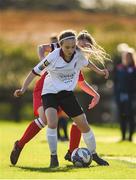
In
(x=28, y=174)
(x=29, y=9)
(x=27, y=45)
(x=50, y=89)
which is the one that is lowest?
(x=28, y=174)

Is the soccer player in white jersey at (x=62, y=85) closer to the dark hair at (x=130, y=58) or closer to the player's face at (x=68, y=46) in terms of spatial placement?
the player's face at (x=68, y=46)

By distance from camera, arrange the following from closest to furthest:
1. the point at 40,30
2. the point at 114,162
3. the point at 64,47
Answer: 1. the point at 64,47
2. the point at 114,162
3. the point at 40,30

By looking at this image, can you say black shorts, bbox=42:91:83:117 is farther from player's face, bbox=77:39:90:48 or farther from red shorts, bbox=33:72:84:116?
player's face, bbox=77:39:90:48

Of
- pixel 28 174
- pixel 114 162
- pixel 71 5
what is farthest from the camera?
pixel 71 5

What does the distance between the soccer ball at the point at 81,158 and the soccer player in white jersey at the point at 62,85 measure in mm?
169

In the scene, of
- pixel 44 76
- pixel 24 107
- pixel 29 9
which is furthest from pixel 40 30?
pixel 44 76

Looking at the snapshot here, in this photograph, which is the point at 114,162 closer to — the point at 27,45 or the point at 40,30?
the point at 27,45

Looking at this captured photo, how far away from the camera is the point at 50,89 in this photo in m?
10.4

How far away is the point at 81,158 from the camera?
10227mm

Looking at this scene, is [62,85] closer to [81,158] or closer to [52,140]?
[52,140]

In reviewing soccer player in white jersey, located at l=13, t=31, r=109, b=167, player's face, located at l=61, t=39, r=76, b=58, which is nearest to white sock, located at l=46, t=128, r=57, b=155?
soccer player in white jersey, located at l=13, t=31, r=109, b=167

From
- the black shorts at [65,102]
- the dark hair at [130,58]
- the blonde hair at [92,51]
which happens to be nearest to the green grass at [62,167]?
the black shorts at [65,102]

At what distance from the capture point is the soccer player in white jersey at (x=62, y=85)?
10203mm

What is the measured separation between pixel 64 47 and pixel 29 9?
37211 millimetres
